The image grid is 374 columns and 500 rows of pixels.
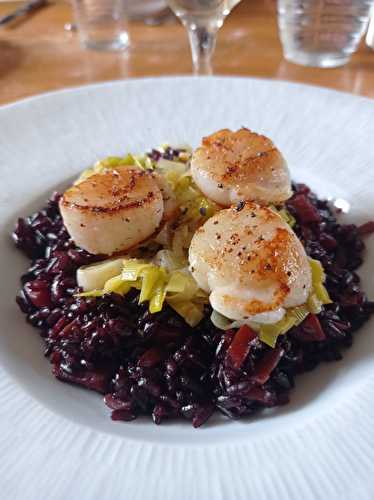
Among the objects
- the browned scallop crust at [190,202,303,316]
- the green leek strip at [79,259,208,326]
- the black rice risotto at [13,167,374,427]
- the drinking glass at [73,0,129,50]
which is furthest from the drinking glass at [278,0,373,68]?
the green leek strip at [79,259,208,326]

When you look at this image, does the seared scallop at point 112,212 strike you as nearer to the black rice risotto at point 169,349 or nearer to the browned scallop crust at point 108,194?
the browned scallop crust at point 108,194

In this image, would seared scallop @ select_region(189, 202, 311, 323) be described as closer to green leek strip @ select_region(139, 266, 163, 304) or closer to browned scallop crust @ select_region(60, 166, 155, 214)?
green leek strip @ select_region(139, 266, 163, 304)

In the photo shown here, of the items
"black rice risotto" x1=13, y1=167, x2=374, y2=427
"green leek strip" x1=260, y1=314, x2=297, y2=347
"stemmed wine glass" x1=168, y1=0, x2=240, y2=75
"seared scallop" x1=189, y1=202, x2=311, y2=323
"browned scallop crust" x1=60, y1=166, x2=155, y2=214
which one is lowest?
"black rice risotto" x1=13, y1=167, x2=374, y2=427

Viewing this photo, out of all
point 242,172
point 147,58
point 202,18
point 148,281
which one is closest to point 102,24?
point 147,58

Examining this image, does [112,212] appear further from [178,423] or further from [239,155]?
[178,423]

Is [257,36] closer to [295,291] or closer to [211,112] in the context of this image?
[211,112]

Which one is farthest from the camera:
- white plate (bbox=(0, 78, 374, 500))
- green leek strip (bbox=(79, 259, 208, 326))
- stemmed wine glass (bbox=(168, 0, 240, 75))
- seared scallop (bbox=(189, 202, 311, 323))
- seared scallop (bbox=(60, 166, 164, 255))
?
stemmed wine glass (bbox=(168, 0, 240, 75))

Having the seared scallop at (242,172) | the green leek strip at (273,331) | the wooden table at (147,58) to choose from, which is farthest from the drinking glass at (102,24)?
the green leek strip at (273,331)
